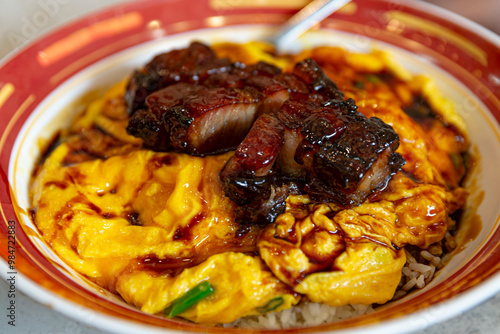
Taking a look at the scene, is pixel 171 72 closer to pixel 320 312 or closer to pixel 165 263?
pixel 165 263

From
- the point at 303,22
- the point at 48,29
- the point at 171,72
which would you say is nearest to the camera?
the point at 171,72

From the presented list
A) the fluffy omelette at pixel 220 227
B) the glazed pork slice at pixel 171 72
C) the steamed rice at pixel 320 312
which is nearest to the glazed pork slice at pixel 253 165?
the fluffy omelette at pixel 220 227

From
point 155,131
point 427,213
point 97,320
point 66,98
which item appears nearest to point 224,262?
point 97,320

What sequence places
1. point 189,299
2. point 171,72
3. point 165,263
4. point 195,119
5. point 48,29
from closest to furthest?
point 189,299 → point 165,263 → point 195,119 → point 171,72 → point 48,29

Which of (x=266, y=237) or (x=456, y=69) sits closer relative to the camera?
(x=266, y=237)

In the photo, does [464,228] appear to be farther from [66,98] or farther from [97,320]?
[66,98]

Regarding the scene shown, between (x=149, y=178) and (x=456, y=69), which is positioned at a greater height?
(x=456, y=69)

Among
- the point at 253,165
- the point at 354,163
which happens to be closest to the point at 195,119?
the point at 253,165

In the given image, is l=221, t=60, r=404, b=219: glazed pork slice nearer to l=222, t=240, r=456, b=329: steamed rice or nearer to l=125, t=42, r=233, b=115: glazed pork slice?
l=222, t=240, r=456, b=329: steamed rice
